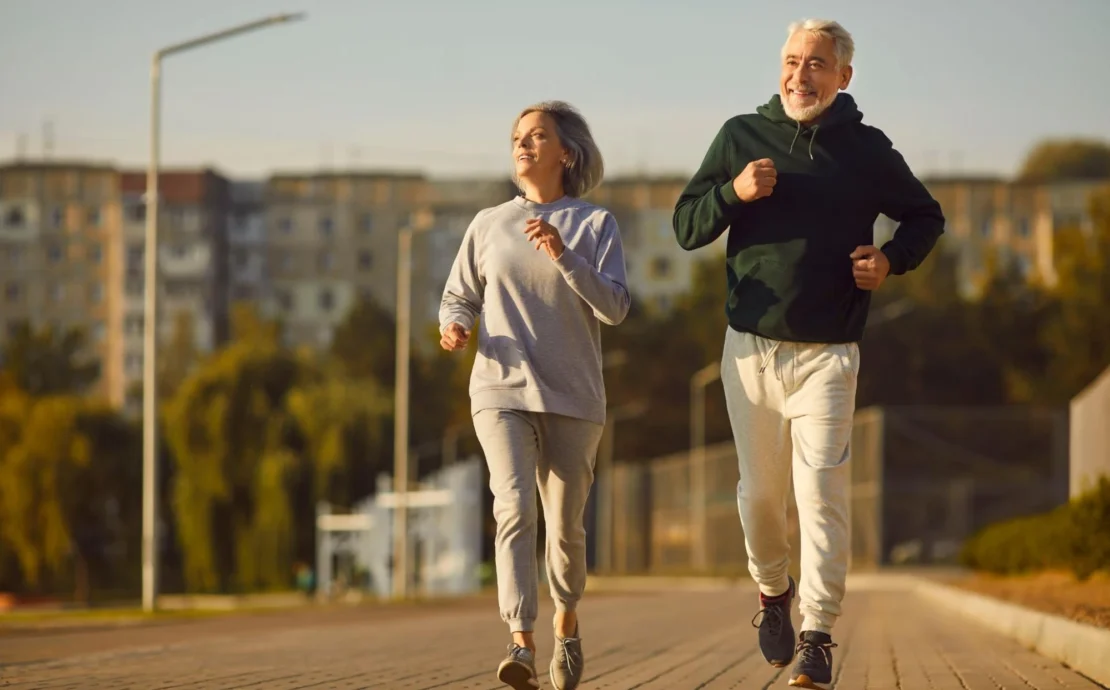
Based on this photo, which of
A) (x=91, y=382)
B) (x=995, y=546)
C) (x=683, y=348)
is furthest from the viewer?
(x=91, y=382)

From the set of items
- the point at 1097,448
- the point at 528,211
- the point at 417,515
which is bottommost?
the point at 417,515

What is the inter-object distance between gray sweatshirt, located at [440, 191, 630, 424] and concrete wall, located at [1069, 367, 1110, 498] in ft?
36.7

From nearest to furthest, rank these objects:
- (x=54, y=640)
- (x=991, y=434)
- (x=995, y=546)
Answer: (x=54, y=640)
(x=995, y=546)
(x=991, y=434)

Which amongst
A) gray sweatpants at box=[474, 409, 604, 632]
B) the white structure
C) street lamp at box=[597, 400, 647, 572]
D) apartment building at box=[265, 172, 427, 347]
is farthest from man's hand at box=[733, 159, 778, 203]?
apartment building at box=[265, 172, 427, 347]

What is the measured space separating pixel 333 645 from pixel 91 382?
11173 centimetres

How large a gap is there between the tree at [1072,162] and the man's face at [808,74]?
13810 cm

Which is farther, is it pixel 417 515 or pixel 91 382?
pixel 91 382

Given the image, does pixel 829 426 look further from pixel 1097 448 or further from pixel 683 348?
pixel 683 348

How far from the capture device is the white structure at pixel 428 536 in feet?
139

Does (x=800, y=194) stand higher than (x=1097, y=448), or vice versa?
(x=800, y=194)

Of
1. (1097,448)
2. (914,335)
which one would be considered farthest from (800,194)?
(914,335)

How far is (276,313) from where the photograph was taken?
139 metres

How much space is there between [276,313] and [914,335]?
2733 inches

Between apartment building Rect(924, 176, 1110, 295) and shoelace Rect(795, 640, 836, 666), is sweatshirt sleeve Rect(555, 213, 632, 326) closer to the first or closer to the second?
shoelace Rect(795, 640, 836, 666)
